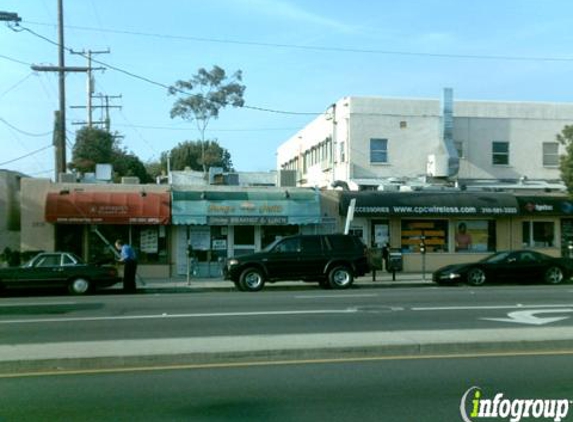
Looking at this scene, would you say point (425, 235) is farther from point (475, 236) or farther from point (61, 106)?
point (61, 106)

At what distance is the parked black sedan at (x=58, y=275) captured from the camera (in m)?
20.9

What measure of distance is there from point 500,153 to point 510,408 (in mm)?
27225

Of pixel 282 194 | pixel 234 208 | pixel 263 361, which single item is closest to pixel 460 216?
pixel 282 194

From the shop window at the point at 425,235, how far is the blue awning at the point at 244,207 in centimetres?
403

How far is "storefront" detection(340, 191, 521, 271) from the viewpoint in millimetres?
28100

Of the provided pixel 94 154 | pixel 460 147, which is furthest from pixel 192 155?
pixel 460 147

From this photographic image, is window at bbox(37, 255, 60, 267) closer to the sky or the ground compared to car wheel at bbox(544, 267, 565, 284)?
closer to the sky

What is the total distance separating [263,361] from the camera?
29.7 ft

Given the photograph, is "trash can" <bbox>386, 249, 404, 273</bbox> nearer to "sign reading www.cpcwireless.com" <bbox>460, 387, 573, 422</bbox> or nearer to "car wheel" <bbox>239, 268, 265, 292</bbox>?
"car wheel" <bbox>239, 268, 265, 292</bbox>

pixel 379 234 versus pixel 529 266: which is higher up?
pixel 379 234

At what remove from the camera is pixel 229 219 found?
90.1ft

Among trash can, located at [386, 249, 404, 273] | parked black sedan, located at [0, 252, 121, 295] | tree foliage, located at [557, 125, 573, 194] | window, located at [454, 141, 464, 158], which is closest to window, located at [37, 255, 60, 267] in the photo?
parked black sedan, located at [0, 252, 121, 295]

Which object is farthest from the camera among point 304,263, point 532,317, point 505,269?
point 505,269

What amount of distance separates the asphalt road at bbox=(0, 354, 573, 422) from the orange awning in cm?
1830
